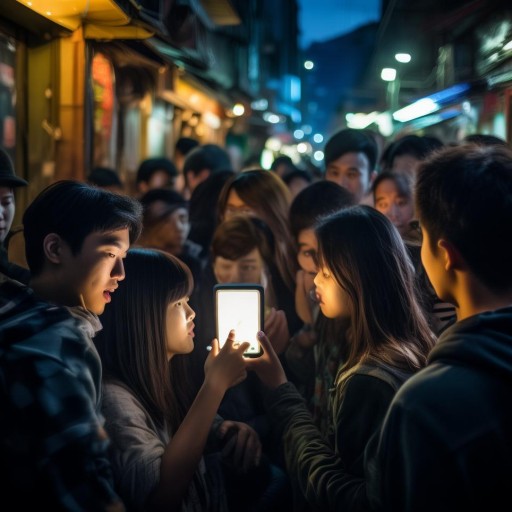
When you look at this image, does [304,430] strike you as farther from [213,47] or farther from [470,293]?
[213,47]

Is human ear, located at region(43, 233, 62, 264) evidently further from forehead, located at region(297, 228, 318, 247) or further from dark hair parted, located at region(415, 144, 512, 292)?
forehead, located at region(297, 228, 318, 247)

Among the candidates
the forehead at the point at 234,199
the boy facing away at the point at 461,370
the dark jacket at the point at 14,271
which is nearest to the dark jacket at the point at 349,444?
the boy facing away at the point at 461,370

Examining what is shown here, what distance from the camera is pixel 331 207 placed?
5.03m

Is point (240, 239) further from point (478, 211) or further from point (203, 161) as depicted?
point (203, 161)

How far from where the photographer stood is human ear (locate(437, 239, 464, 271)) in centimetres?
205

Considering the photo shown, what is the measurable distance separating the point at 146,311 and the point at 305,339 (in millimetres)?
1687

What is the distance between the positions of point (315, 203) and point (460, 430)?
329cm

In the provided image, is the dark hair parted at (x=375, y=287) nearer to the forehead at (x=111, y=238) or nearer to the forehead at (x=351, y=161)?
the forehead at (x=111, y=238)

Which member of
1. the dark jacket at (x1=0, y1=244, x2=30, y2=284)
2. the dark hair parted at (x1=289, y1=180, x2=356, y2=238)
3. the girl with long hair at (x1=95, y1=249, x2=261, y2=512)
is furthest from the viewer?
the dark hair parted at (x1=289, y1=180, x2=356, y2=238)

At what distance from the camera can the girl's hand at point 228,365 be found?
9.59 feet

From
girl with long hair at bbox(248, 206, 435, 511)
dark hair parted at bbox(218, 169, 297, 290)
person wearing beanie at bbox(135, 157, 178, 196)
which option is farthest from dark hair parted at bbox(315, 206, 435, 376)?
person wearing beanie at bbox(135, 157, 178, 196)

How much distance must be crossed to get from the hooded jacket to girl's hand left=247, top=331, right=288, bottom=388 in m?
1.32

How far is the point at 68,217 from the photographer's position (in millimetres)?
2535

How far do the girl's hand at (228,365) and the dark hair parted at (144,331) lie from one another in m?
0.23
